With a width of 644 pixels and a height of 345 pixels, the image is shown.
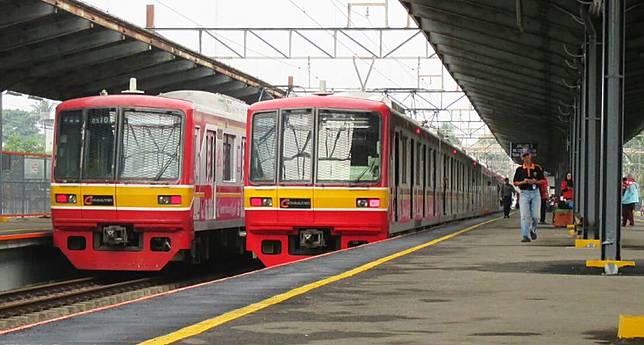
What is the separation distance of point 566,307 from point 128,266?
11.6 meters

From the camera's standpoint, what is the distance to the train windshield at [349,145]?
60.3ft

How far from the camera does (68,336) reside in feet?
23.2

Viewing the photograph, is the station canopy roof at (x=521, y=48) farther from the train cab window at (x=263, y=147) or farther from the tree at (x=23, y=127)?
the tree at (x=23, y=127)

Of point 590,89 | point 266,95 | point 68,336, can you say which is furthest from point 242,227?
point 266,95

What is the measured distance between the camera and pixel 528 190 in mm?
19469

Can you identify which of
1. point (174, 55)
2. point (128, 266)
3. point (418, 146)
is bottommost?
point (128, 266)

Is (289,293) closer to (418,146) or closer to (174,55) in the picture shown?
(418,146)

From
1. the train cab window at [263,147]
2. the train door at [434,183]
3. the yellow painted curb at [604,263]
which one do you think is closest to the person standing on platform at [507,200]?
the train door at [434,183]

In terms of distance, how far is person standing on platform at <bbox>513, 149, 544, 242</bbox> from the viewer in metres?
19.2

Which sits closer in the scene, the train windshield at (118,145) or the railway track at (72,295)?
the railway track at (72,295)

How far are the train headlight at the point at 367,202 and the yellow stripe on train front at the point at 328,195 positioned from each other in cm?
4

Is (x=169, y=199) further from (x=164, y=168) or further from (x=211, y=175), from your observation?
(x=211, y=175)

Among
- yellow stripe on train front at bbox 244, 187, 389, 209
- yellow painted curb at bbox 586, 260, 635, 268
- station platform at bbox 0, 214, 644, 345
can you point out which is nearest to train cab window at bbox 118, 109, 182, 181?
yellow stripe on train front at bbox 244, 187, 389, 209

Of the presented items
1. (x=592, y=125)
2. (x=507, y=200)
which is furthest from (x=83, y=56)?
(x=507, y=200)
